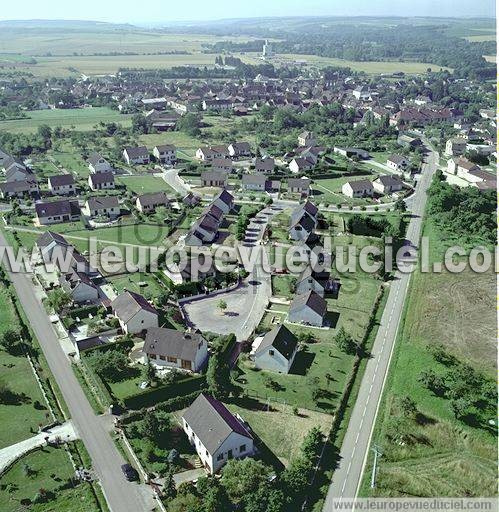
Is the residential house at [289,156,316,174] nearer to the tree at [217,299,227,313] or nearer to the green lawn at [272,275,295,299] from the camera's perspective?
the green lawn at [272,275,295,299]

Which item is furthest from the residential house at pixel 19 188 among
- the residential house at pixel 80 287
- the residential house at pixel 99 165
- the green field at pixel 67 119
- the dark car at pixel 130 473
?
the dark car at pixel 130 473

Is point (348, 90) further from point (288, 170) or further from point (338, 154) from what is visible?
point (288, 170)

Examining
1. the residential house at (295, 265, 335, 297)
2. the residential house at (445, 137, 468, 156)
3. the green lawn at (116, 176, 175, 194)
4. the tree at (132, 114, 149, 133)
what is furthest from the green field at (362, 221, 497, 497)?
the tree at (132, 114, 149, 133)

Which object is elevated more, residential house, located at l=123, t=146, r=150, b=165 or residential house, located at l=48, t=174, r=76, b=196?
residential house, located at l=123, t=146, r=150, b=165

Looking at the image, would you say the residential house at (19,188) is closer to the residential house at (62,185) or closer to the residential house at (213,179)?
the residential house at (62,185)

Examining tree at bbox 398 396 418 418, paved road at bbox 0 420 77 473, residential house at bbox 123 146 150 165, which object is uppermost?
residential house at bbox 123 146 150 165

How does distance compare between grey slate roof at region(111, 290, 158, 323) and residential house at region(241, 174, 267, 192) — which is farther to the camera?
residential house at region(241, 174, 267, 192)

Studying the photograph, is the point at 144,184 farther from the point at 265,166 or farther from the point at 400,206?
the point at 400,206
